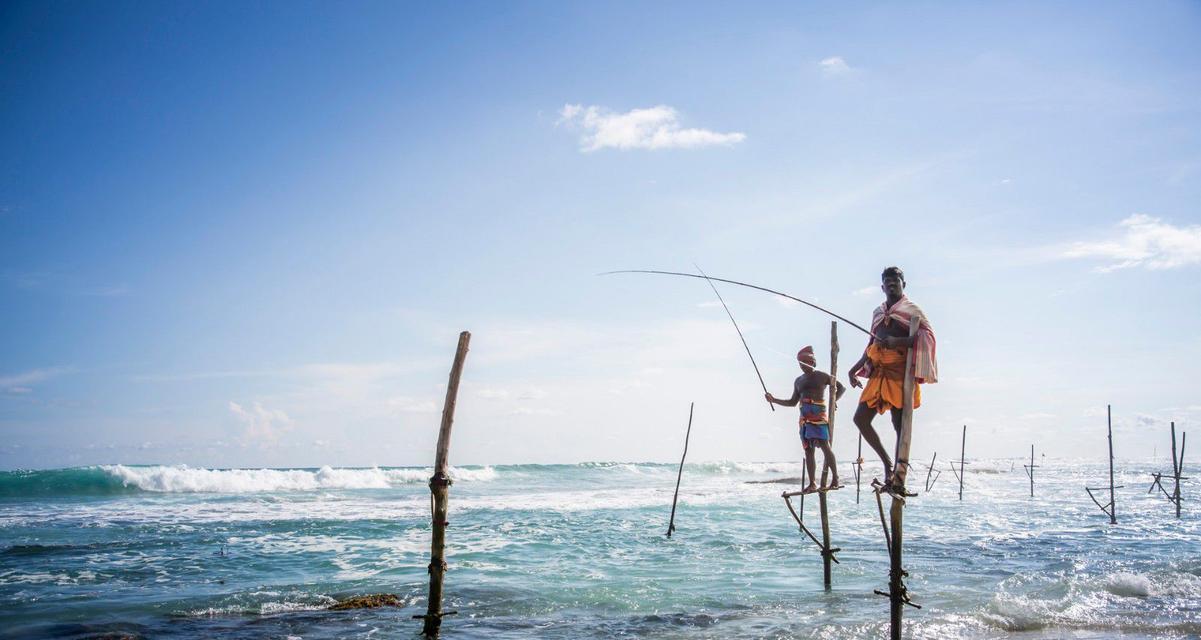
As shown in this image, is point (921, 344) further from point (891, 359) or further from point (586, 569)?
point (586, 569)

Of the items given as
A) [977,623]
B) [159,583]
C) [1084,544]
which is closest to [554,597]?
[977,623]

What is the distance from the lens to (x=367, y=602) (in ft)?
41.1

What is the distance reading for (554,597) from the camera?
13414 millimetres

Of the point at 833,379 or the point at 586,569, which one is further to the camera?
the point at 586,569

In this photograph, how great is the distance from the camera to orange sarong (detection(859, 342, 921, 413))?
6699mm

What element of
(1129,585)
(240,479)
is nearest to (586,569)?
(1129,585)

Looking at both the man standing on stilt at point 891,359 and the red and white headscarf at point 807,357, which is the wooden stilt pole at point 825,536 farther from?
the man standing on stilt at point 891,359

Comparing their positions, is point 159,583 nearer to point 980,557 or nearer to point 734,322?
point 734,322

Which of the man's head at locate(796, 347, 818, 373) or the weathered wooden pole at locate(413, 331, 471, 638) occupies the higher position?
the man's head at locate(796, 347, 818, 373)

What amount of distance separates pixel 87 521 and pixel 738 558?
22084mm

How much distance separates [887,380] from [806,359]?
305 cm

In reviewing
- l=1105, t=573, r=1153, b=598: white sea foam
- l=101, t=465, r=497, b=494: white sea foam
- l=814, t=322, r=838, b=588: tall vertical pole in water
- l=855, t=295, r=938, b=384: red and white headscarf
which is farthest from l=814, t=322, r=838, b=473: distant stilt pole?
l=101, t=465, r=497, b=494: white sea foam

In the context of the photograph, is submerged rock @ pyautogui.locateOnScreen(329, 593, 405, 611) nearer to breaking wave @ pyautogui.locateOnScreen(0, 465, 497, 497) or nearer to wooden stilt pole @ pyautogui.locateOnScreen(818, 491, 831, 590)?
wooden stilt pole @ pyautogui.locateOnScreen(818, 491, 831, 590)

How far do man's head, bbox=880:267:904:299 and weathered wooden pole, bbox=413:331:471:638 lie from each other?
4.65m
